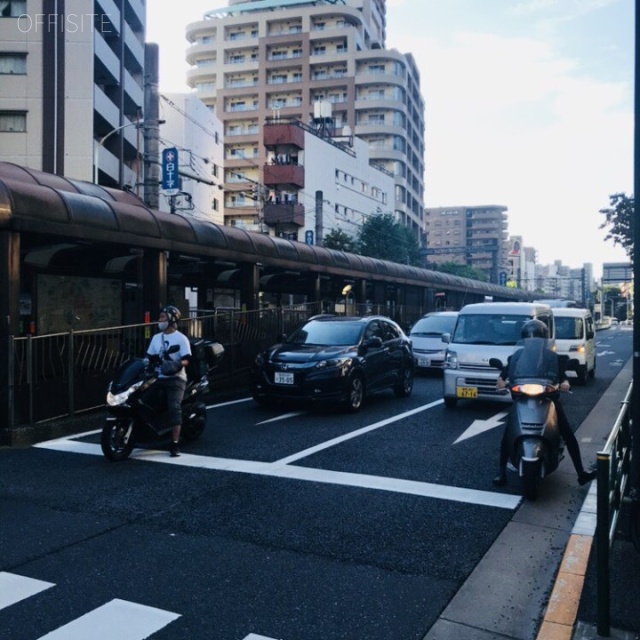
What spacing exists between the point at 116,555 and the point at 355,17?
8543 cm

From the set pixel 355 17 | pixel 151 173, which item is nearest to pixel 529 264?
pixel 355 17

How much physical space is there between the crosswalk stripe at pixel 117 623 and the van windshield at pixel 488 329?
9.12m

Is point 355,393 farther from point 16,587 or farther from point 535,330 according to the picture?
point 16,587

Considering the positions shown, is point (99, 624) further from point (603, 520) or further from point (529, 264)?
point (529, 264)

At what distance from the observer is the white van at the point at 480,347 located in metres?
11.2

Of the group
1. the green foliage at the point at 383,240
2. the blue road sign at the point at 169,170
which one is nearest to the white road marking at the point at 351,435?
the blue road sign at the point at 169,170

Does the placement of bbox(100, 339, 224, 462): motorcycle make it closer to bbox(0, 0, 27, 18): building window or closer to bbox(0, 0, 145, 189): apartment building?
bbox(0, 0, 145, 189): apartment building

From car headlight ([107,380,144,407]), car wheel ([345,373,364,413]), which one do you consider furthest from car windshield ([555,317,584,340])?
car headlight ([107,380,144,407])

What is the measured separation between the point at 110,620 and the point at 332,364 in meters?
7.38

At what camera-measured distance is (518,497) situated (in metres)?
6.13

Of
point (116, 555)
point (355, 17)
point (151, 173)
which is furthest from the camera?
point (355, 17)

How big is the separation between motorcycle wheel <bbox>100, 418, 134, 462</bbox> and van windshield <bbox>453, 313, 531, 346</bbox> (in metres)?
6.48

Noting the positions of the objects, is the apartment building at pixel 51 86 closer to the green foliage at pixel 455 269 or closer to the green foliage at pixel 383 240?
the green foliage at pixel 383 240

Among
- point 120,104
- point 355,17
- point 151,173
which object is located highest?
point 355,17
